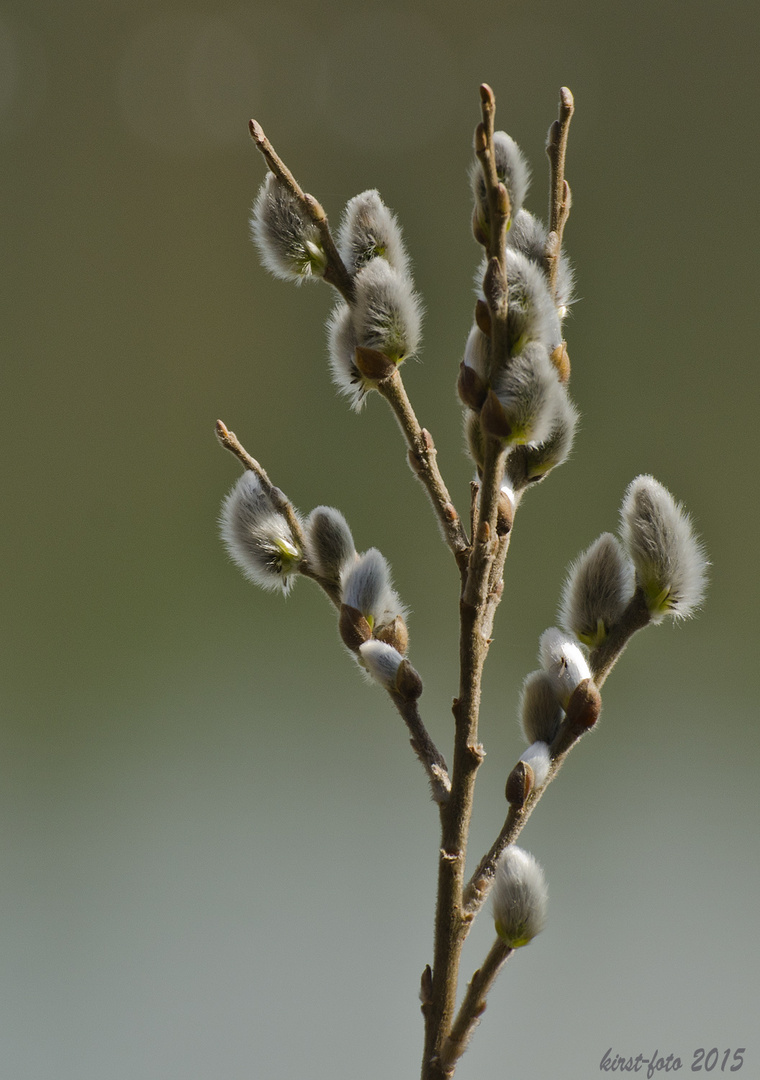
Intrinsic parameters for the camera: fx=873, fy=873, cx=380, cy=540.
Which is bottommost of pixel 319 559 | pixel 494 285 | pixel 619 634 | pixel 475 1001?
pixel 475 1001

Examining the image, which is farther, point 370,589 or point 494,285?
point 370,589

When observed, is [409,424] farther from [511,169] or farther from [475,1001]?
[475,1001]

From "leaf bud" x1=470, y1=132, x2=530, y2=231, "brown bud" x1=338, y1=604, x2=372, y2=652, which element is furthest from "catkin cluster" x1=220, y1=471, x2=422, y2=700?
"leaf bud" x1=470, y1=132, x2=530, y2=231

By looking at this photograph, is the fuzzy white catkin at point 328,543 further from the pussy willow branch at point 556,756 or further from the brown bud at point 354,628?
the pussy willow branch at point 556,756

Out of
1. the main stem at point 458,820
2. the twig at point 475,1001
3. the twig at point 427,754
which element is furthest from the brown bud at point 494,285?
the twig at point 475,1001

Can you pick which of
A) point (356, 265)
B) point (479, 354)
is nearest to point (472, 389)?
point (479, 354)
